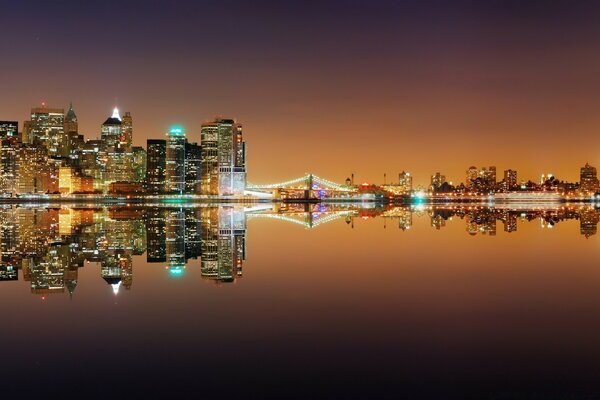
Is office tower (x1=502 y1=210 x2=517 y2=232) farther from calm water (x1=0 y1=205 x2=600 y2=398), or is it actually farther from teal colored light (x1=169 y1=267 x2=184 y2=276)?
teal colored light (x1=169 y1=267 x2=184 y2=276)

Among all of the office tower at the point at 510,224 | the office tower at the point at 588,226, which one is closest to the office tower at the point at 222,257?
the office tower at the point at 510,224

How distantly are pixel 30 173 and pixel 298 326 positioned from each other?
20511 centimetres

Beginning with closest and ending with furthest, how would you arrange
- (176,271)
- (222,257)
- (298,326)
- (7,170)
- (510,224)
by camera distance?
(298,326) < (176,271) < (222,257) < (510,224) < (7,170)

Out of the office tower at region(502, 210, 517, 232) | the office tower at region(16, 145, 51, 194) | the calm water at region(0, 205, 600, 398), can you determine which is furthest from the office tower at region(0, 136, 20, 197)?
the calm water at region(0, 205, 600, 398)

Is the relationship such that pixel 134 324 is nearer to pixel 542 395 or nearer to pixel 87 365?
pixel 87 365

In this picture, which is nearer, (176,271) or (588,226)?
(176,271)

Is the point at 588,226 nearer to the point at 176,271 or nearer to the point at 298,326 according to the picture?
the point at 176,271

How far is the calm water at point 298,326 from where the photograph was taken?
7.20 meters

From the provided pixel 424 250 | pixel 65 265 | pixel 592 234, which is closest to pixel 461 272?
pixel 424 250

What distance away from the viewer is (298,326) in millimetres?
10016

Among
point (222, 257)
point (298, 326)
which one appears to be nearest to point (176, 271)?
point (222, 257)

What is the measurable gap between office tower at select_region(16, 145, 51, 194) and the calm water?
191m

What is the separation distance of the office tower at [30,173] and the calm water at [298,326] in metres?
191

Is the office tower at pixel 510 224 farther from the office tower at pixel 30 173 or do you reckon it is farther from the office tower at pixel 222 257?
the office tower at pixel 30 173
